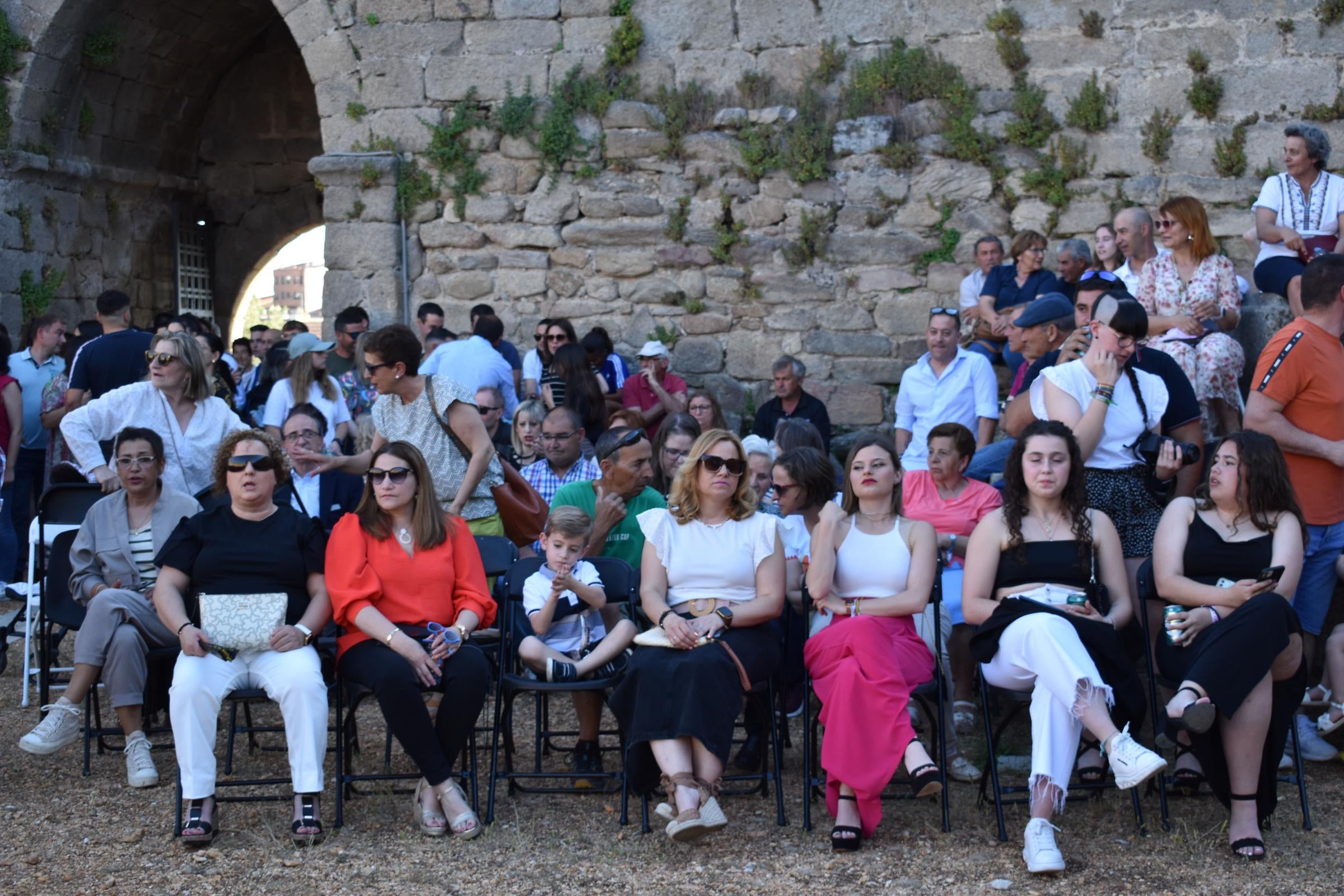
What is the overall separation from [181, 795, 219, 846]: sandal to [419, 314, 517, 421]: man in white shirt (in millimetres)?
3504

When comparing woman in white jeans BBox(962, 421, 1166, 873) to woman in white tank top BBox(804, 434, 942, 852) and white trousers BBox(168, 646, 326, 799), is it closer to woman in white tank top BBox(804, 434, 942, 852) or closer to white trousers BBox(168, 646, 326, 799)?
woman in white tank top BBox(804, 434, 942, 852)

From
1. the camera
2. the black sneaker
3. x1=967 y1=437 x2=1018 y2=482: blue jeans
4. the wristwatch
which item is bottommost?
the black sneaker

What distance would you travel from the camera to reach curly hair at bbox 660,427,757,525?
4.57 meters

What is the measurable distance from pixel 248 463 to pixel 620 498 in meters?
1.43

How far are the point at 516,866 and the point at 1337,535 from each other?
10.2ft

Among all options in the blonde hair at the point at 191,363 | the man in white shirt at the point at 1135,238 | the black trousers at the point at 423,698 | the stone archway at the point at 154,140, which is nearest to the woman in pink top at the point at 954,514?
the black trousers at the point at 423,698

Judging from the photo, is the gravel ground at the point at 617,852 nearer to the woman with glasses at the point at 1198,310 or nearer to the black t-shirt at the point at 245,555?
the black t-shirt at the point at 245,555

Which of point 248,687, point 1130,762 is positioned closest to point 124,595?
point 248,687

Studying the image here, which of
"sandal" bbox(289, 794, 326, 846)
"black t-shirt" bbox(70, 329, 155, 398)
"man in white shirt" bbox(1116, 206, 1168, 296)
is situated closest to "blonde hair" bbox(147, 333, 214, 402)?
"black t-shirt" bbox(70, 329, 155, 398)

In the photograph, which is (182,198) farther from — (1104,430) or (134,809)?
(1104,430)

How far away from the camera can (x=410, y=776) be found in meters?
4.24

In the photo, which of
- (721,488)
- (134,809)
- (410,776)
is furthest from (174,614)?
(721,488)

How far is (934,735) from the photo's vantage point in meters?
4.47

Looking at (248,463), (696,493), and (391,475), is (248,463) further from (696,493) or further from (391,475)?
(696,493)
